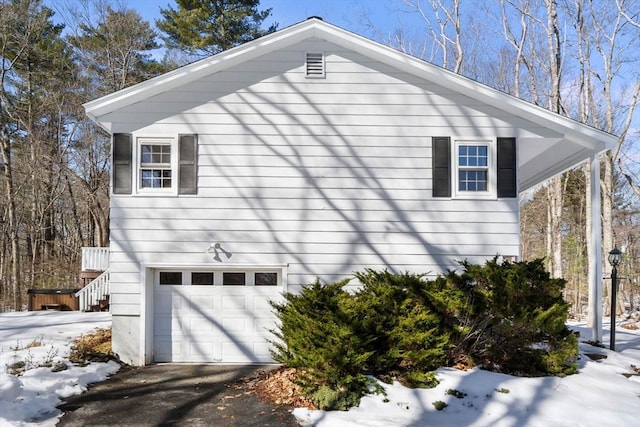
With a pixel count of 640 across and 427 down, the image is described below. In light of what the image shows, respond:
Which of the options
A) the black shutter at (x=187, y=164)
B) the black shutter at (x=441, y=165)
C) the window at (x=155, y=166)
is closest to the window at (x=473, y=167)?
the black shutter at (x=441, y=165)

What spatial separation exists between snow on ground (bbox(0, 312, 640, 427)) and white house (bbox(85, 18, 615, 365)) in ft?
5.43

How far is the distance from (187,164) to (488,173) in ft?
18.4

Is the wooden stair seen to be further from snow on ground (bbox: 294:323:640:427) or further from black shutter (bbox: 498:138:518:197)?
black shutter (bbox: 498:138:518:197)

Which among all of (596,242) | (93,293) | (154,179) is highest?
(154,179)

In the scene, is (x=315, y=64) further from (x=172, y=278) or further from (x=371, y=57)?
(x=172, y=278)

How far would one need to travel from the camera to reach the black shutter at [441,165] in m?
8.12

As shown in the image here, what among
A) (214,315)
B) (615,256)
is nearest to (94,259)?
(214,315)

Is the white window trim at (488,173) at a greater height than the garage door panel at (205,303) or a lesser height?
greater

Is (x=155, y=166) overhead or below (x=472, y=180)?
overhead

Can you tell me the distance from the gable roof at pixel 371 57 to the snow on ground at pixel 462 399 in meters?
4.01

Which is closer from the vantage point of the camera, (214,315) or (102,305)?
(214,315)

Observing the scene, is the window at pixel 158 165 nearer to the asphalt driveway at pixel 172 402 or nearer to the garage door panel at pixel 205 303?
the garage door panel at pixel 205 303

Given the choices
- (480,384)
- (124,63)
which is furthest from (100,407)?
(124,63)

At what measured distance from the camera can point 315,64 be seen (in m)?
8.30
